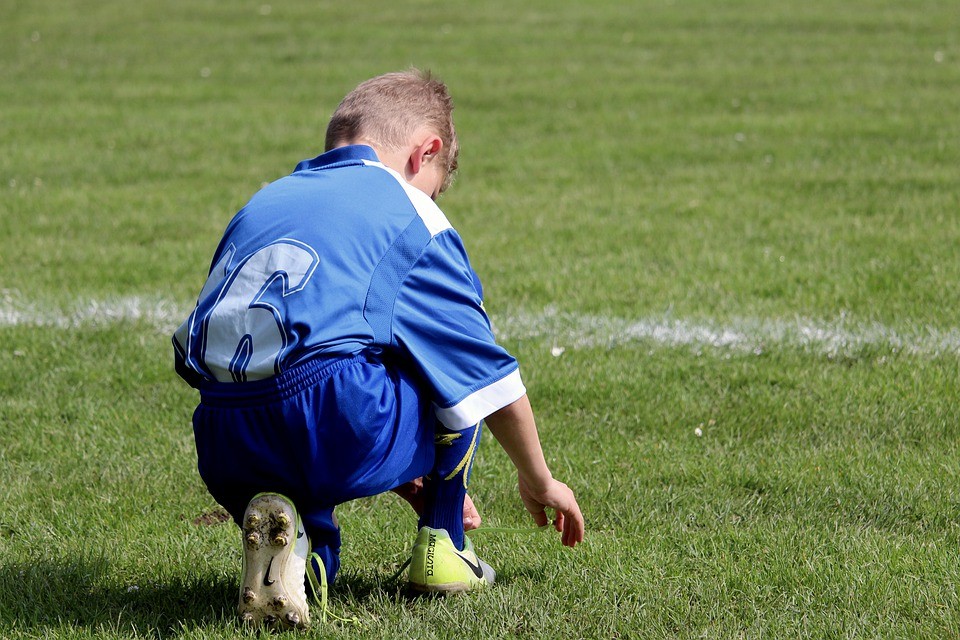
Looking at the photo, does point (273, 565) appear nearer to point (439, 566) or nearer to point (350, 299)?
point (439, 566)

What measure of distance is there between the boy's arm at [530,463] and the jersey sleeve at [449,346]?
0.06 metres

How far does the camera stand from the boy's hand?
2459 mm

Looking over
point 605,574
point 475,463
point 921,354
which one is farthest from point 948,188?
point 605,574

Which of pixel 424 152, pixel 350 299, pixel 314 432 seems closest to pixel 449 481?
pixel 314 432

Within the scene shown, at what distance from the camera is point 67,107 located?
362 inches

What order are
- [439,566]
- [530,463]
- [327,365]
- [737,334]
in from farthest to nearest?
[737,334] → [439,566] → [530,463] → [327,365]

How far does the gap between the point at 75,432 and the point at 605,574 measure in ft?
6.22

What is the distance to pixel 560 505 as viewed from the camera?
2480mm

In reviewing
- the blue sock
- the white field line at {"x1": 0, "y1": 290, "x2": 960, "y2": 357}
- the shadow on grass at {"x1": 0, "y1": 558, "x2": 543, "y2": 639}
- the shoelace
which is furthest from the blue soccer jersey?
the white field line at {"x1": 0, "y1": 290, "x2": 960, "y2": 357}

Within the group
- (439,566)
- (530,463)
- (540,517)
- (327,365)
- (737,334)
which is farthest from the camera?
(737,334)

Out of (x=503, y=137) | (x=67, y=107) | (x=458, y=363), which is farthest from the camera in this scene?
(x=67, y=107)

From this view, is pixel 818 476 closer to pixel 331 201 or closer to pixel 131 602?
pixel 331 201

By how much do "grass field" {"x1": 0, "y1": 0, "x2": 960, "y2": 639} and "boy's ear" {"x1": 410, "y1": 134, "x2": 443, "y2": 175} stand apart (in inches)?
39.6

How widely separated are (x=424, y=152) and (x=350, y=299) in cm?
50
